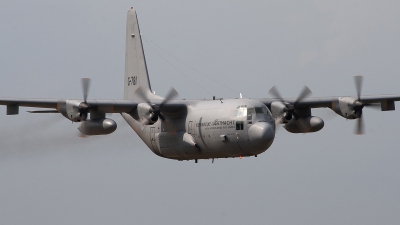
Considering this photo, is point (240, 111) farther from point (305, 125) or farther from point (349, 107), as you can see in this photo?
point (349, 107)

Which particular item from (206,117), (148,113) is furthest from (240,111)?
(148,113)

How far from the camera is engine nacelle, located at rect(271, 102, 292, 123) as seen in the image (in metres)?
32.0

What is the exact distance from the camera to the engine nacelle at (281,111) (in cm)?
3203

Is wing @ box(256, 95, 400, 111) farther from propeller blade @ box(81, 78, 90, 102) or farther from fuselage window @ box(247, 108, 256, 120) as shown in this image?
propeller blade @ box(81, 78, 90, 102)

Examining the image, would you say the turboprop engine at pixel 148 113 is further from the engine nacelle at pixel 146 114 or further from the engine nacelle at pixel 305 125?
the engine nacelle at pixel 305 125

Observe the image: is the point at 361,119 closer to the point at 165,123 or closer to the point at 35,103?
the point at 165,123

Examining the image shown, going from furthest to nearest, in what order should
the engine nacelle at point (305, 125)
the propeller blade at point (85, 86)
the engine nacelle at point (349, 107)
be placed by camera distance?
the engine nacelle at point (305, 125), the engine nacelle at point (349, 107), the propeller blade at point (85, 86)

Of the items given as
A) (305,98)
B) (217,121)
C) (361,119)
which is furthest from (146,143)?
(361,119)

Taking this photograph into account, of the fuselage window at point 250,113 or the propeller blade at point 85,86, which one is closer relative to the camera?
the fuselage window at point 250,113

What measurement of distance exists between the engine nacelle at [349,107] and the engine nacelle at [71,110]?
10.7 meters

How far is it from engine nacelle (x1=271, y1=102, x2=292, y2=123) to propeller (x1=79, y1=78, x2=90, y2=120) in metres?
7.57

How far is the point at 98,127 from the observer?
3094 centimetres

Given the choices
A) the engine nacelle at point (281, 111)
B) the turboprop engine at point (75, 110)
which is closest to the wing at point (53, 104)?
the turboprop engine at point (75, 110)

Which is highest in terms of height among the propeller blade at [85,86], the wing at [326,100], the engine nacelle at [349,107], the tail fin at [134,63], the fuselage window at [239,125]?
the tail fin at [134,63]
